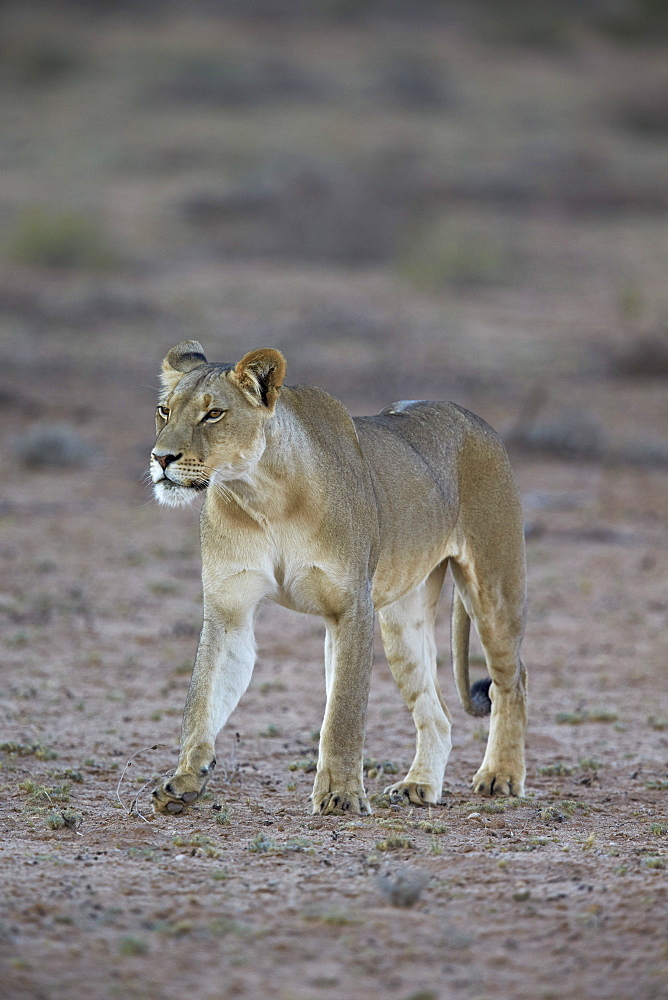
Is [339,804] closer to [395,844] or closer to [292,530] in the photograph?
[395,844]

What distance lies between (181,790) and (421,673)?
53.7 inches

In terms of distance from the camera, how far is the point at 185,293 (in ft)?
72.1

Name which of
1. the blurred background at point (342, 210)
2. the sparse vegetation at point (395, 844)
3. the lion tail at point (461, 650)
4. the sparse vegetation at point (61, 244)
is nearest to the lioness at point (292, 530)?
the sparse vegetation at point (395, 844)

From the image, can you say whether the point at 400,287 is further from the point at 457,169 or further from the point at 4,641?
the point at 4,641

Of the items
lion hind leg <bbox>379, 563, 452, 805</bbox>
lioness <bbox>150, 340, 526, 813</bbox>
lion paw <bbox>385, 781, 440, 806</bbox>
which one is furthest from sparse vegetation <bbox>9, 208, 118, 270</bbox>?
lion paw <bbox>385, 781, 440, 806</bbox>

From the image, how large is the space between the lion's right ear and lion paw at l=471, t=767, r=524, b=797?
2073 mm

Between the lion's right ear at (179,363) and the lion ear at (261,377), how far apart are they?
0.24 m

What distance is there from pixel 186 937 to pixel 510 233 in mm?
27064

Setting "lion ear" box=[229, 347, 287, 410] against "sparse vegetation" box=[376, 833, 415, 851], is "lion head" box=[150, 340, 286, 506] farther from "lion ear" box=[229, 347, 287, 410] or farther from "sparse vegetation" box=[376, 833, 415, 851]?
"sparse vegetation" box=[376, 833, 415, 851]

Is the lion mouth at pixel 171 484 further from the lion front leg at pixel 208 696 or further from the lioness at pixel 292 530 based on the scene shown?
the lion front leg at pixel 208 696

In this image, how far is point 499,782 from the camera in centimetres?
562

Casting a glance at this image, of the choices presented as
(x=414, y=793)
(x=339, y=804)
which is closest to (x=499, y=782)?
(x=414, y=793)

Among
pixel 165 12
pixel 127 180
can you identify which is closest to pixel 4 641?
pixel 127 180

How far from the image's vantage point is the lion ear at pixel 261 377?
15.9 ft
